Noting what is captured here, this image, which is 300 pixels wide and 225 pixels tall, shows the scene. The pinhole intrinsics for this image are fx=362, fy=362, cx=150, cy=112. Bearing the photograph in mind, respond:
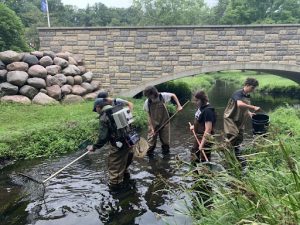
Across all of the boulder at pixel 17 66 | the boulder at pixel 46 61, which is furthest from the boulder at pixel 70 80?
the boulder at pixel 17 66

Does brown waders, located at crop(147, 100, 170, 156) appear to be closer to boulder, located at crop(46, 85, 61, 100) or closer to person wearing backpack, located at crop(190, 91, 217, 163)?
person wearing backpack, located at crop(190, 91, 217, 163)

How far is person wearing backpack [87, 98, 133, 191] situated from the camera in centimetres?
696

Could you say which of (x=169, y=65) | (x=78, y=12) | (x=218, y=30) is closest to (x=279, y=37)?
(x=218, y=30)

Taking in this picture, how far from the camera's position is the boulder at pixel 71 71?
54.4 ft

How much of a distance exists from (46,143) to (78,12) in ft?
233

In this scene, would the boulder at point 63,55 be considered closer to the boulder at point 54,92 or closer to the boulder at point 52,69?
the boulder at point 52,69

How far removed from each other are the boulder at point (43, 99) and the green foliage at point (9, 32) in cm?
711

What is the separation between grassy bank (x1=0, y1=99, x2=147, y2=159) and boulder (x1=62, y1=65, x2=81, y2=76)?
227cm

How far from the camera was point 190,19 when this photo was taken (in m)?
50.2

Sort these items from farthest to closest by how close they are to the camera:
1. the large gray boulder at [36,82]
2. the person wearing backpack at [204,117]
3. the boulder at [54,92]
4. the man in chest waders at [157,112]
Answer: the boulder at [54,92], the large gray boulder at [36,82], the man in chest waders at [157,112], the person wearing backpack at [204,117]

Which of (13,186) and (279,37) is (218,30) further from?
(13,186)

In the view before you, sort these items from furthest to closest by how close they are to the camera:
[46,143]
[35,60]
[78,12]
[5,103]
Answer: [78,12] → [35,60] → [5,103] → [46,143]

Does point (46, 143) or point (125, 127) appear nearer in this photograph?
point (125, 127)

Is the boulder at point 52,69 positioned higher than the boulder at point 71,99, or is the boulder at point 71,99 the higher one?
the boulder at point 52,69
